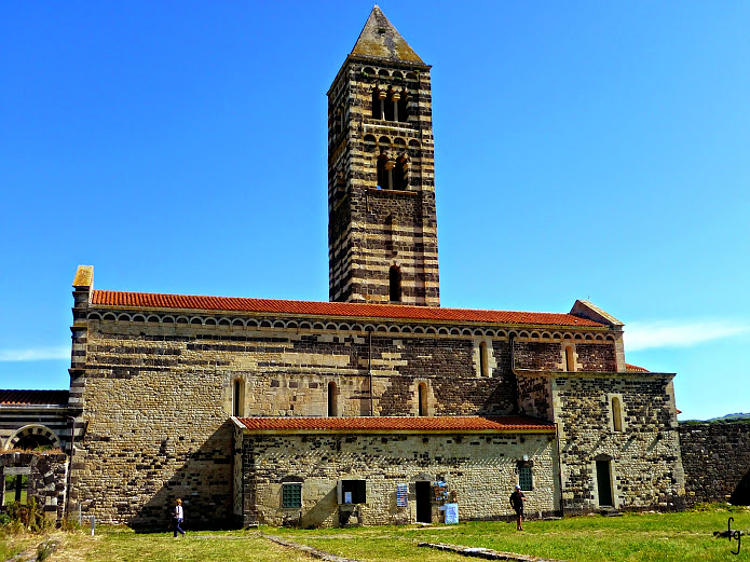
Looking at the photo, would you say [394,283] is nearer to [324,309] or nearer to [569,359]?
[324,309]

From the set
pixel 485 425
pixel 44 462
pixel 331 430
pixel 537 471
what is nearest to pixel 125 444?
pixel 44 462

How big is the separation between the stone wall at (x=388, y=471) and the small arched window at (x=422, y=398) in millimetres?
2740

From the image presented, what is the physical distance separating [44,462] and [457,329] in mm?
15773

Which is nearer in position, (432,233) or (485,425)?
(485,425)

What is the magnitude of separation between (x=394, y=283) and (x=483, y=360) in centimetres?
850

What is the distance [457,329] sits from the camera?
30875mm

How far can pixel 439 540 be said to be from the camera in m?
20.5

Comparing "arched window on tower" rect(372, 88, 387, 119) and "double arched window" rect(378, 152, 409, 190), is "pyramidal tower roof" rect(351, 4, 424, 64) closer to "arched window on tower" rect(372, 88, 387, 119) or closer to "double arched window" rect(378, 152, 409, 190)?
"arched window on tower" rect(372, 88, 387, 119)

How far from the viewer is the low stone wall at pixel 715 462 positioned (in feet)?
98.3

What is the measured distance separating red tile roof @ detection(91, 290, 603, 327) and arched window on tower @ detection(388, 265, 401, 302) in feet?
15.7

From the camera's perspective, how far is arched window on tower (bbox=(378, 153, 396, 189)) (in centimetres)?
3947

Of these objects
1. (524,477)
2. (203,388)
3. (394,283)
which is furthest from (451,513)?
(394,283)

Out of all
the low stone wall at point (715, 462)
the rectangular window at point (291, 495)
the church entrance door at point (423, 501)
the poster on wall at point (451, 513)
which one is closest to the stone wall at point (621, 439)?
the low stone wall at point (715, 462)

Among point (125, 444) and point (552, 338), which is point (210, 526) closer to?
point (125, 444)
